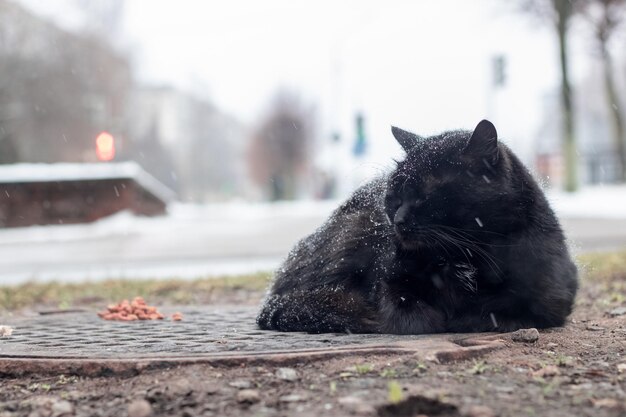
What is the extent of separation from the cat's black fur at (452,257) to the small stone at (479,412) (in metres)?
1.04

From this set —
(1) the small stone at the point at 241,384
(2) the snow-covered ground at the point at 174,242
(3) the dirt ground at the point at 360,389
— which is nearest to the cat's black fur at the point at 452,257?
(3) the dirt ground at the point at 360,389

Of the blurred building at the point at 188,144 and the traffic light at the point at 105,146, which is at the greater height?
the blurred building at the point at 188,144

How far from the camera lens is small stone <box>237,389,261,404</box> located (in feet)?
8.00

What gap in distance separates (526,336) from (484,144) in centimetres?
87

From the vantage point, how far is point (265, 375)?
270cm

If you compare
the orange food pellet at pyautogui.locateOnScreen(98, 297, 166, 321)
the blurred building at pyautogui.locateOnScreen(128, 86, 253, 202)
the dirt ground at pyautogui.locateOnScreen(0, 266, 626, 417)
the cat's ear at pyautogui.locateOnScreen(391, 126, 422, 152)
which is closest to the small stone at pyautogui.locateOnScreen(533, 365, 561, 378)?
the dirt ground at pyautogui.locateOnScreen(0, 266, 626, 417)

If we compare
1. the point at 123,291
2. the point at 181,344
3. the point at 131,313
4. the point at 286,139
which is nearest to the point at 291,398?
the point at 181,344

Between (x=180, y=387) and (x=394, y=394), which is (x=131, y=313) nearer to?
(x=180, y=387)

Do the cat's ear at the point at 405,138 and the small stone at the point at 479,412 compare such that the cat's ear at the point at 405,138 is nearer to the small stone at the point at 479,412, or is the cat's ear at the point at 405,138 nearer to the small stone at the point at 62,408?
the small stone at the point at 479,412

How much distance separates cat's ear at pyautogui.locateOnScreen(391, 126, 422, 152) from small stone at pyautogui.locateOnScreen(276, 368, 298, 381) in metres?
1.30

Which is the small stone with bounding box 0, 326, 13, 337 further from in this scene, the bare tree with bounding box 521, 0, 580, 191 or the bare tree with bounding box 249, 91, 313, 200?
the bare tree with bounding box 249, 91, 313, 200

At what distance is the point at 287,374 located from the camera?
8.83 feet

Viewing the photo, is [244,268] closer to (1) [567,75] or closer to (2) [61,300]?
(2) [61,300]

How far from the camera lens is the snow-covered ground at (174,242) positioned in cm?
1015
